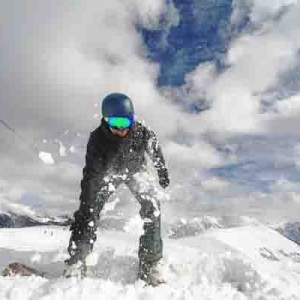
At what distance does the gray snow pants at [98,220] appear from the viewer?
471 centimetres

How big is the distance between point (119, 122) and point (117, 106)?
0.23m

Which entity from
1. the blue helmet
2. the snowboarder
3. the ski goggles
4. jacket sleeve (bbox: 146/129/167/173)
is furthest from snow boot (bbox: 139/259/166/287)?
the blue helmet

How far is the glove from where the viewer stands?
5.30 meters

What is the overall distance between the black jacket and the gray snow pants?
107 millimetres

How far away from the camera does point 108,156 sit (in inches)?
191

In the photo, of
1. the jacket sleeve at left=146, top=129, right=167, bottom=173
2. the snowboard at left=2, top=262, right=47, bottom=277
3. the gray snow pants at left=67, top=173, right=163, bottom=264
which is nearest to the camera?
the gray snow pants at left=67, top=173, right=163, bottom=264

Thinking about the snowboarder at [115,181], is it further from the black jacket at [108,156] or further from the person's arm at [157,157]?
the person's arm at [157,157]

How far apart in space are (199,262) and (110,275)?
1.49 meters

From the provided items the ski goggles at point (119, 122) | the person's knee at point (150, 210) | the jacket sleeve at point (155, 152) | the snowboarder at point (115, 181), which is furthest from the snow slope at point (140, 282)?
the ski goggles at point (119, 122)

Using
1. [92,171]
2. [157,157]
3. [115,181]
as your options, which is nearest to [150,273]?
[115,181]

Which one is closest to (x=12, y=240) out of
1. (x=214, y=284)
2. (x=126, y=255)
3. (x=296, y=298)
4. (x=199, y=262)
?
(x=126, y=255)

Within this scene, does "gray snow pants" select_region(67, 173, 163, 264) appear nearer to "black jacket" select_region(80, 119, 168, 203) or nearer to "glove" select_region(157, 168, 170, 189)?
"black jacket" select_region(80, 119, 168, 203)

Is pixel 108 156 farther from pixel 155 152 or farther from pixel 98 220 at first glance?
pixel 98 220

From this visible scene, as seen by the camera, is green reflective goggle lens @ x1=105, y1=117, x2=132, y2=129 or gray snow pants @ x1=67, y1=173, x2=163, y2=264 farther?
gray snow pants @ x1=67, y1=173, x2=163, y2=264
